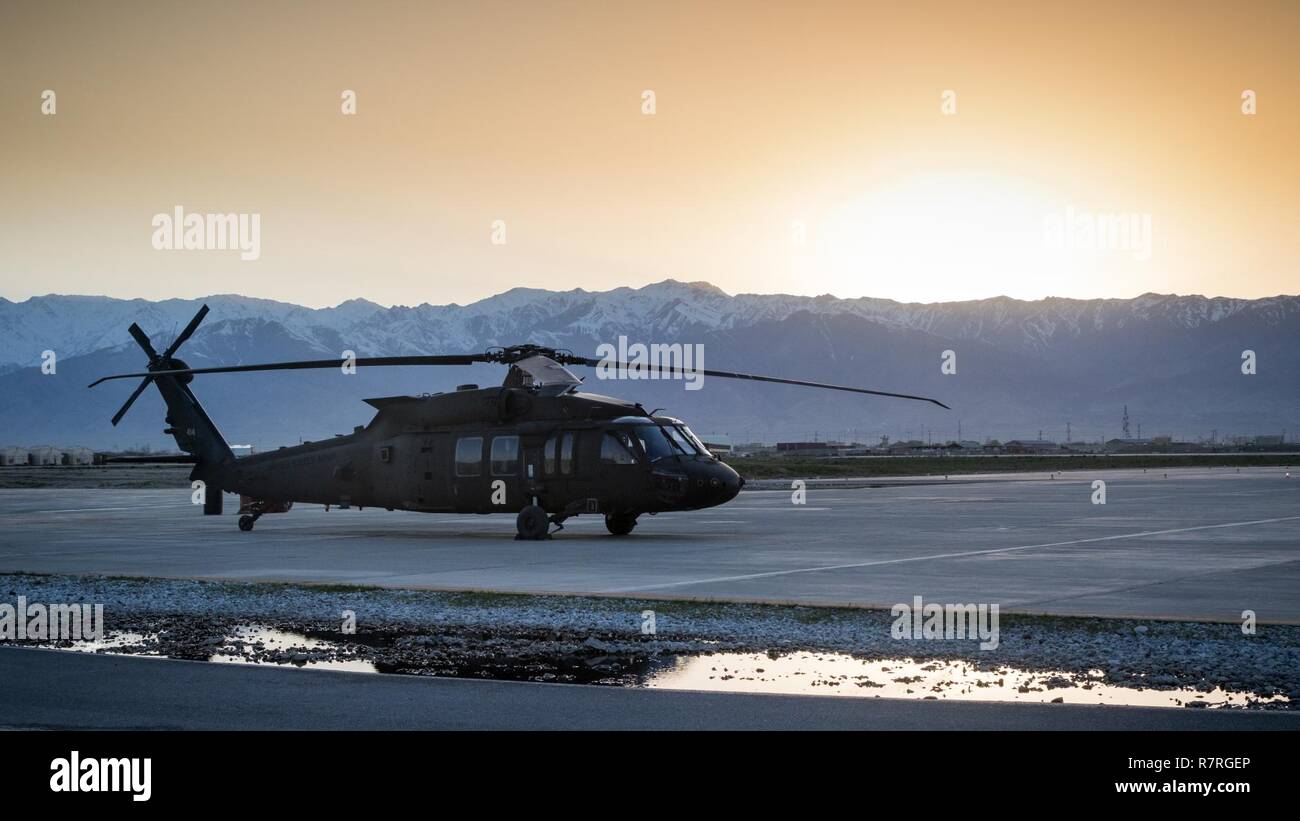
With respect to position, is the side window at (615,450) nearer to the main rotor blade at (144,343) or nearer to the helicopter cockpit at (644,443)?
the helicopter cockpit at (644,443)

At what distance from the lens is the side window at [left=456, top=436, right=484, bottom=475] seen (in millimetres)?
32562

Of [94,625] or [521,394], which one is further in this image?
[521,394]

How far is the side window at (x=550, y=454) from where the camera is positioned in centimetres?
3153

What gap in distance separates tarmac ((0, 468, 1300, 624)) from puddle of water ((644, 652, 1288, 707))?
3930 mm

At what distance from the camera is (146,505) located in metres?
54.2

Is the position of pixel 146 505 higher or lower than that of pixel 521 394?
lower

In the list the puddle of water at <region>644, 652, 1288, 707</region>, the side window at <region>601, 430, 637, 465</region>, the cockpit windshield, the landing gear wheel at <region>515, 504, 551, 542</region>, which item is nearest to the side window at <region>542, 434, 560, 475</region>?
the landing gear wheel at <region>515, 504, 551, 542</region>

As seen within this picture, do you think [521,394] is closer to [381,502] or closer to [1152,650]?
[381,502]

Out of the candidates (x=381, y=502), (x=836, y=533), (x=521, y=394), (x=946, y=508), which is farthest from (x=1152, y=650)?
(x=946, y=508)

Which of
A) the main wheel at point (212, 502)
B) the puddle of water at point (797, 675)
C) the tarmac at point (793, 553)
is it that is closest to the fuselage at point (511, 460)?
the tarmac at point (793, 553)

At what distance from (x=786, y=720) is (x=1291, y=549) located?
1875 cm

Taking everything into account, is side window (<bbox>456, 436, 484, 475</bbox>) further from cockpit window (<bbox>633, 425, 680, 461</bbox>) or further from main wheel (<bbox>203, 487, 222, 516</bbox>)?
main wheel (<bbox>203, 487, 222, 516</bbox>)

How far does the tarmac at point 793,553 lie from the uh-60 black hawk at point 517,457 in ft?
3.09

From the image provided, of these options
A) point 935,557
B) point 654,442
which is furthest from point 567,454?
point 935,557
